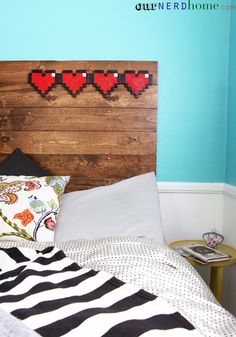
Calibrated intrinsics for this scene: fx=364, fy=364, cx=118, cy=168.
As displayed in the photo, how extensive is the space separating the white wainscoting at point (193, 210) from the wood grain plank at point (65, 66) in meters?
0.67

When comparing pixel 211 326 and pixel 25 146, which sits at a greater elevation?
pixel 25 146

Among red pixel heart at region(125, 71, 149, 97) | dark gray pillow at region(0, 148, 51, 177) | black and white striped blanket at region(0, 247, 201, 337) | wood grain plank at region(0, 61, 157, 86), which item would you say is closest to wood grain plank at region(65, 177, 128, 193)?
dark gray pillow at region(0, 148, 51, 177)

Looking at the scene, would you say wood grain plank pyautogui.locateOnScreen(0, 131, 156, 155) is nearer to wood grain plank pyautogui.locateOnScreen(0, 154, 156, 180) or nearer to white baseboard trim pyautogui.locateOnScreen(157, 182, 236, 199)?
wood grain plank pyautogui.locateOnScreen(0, 154, 156, 180)

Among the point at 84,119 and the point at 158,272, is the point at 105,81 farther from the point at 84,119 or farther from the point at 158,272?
the point at 158,272

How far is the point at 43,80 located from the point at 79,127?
0.35 meters

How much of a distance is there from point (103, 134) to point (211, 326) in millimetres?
1426

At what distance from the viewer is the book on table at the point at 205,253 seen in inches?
70.5

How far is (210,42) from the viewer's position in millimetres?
2137

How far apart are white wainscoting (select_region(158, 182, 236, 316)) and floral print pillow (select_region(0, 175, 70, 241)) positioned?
27.7 inches

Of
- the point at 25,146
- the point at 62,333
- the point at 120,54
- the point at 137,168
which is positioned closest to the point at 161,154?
the point at 137,168

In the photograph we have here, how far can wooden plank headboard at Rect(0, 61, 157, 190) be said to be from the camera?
7.08ft

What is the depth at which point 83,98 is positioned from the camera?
216 centimetres

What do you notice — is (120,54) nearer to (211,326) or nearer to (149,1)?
(149,1)

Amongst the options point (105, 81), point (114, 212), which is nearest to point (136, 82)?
point (105, 81)
